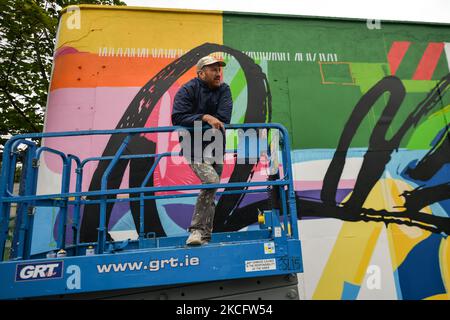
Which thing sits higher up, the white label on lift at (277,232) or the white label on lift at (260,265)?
the white label on lift at (277,232)

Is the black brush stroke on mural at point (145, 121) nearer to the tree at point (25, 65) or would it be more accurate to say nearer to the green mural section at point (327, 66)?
the green mural section at point (327, 66)

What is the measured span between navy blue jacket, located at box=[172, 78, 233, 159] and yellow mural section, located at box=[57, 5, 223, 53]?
2.56 metres

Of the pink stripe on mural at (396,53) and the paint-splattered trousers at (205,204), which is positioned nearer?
the paint-splattered trousers at (205,204)

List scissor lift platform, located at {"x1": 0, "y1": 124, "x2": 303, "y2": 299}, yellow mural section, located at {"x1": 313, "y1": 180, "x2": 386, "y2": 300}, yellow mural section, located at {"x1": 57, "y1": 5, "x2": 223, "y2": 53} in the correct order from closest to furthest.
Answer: scissor lift platform, located at {"x1": 0, "y1": 124, "x2": 303, "y2": 299} < yellow mural section, located at {"x1": 313, "y1": 180, "x2": 386, "y2": 300} < yellow mural section, located at {"x1": 57, "y1": 5, "x2": 223, "y2": 53}

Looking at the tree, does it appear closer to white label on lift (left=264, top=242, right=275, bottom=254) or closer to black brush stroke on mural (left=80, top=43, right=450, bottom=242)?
black brush stroke on mural (left=80, top=43, right=450, bottom=242)

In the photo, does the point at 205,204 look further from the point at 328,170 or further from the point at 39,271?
the point at 328,170

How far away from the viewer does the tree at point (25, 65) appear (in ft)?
19.4

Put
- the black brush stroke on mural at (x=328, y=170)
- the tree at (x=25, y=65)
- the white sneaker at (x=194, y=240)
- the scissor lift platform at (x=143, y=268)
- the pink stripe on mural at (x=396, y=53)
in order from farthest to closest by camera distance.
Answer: the tree at (x=25, y=65)
the pink stripe on mural at (x=396, y=53)
the black brush stroke on mural at (x=328, y=170)
the white sneaker at (x=194, y=240)
the scissor lift platform at (x=143, y=268)

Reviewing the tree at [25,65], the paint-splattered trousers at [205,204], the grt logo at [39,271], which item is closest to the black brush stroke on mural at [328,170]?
the paint-splattered trousers at [205,204]

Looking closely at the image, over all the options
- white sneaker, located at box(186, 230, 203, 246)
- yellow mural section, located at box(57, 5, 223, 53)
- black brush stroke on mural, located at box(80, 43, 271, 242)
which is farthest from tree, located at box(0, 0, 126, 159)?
white sneaker, located at box(186, 230, 203, 246)

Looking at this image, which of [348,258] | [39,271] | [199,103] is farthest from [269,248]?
[348,258]

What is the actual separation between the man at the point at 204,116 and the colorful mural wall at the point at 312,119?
1.87m

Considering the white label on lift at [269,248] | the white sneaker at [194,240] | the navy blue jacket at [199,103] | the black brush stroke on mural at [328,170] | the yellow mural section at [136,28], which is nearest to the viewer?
the white label on lift at [269,248]

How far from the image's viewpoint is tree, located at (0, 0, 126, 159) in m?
5.90
